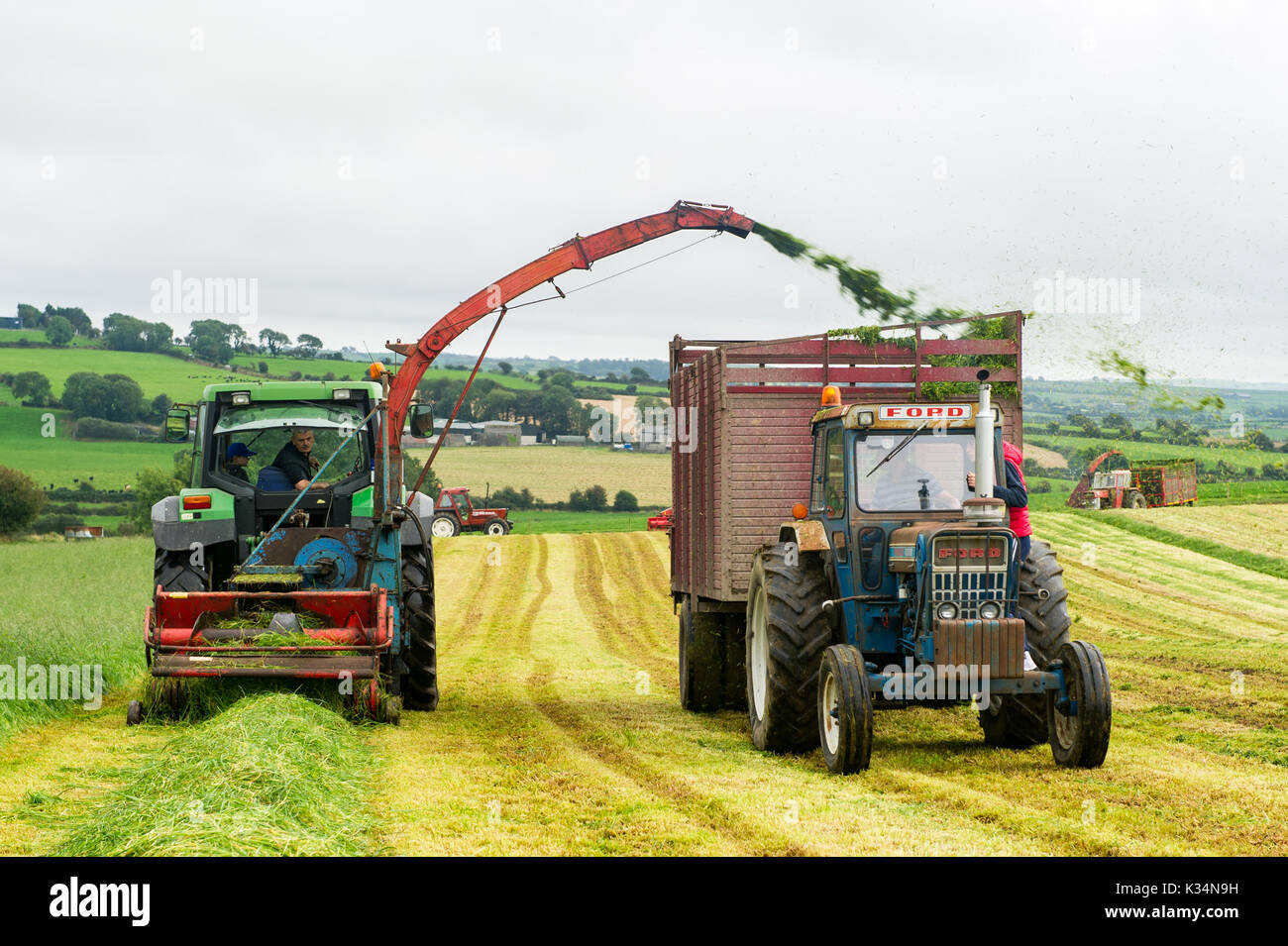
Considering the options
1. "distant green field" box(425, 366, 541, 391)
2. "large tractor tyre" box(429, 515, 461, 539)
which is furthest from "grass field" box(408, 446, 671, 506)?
"large tractor tyre" box(429, 515, 461, 539)

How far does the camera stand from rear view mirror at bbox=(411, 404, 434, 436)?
12.1 meters

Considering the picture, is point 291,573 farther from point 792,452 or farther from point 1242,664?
point 1242,664

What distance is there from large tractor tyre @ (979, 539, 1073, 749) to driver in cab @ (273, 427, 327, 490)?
6.18 m

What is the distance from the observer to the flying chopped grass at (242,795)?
6066 mm

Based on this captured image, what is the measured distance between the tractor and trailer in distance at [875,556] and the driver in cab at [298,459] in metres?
3.52

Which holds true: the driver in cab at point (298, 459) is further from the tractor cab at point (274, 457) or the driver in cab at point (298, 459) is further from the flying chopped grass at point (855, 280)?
the flying chopped grass at point (855, 280)

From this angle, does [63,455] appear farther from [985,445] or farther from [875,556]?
[985,445]

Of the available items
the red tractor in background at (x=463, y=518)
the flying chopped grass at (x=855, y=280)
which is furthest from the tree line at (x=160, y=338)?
the flying chopped grass at (x=855, y=280)

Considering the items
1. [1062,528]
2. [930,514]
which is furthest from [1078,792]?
[1062,528]

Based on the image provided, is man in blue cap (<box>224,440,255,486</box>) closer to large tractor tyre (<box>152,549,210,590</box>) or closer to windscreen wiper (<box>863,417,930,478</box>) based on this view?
large tractor tyre (<box>152,549,210,590</box>)

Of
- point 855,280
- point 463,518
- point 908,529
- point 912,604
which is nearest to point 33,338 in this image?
point 463,518

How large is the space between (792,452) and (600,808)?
4.51 m

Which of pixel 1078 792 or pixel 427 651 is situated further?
pixel 427 651

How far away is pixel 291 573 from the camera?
11.2 m
